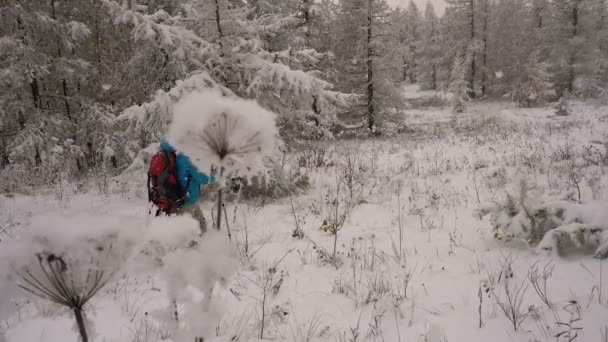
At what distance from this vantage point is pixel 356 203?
6.43 meters

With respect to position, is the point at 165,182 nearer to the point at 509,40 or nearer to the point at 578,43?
the point at 578,43

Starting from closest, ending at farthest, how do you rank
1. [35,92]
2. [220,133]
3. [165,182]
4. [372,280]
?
[220,133]
[165,182]
[372,280]
[35,92]

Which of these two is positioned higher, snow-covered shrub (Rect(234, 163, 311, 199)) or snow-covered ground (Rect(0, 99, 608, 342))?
snow-covered shrub (Rect(234, 163, 311, 199))

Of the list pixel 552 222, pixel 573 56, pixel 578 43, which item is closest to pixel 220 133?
pixel 552 222

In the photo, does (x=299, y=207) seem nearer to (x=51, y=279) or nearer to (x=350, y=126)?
(x=51, y=279)

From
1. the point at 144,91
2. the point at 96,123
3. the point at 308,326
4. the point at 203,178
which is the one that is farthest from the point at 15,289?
the point at 96,123

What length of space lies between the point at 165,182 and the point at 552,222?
3.90 metres

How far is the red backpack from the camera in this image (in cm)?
348

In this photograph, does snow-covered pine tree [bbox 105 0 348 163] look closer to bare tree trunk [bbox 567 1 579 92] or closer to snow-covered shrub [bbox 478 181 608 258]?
snow-covered shrub [bbox 478 181 608 258]

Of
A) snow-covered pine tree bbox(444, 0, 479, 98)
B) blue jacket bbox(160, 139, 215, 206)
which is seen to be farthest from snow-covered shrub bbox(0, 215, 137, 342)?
snow-covered pine tree bbox(444, 0, 479, 98)

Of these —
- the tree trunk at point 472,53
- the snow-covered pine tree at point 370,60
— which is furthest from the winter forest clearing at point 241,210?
the tree trunk at point 472,53

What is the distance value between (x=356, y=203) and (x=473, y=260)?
Answer: 2.55 meters

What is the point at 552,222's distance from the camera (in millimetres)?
4062

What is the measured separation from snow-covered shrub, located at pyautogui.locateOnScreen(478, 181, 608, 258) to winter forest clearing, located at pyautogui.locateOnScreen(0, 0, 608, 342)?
0.08 feet
